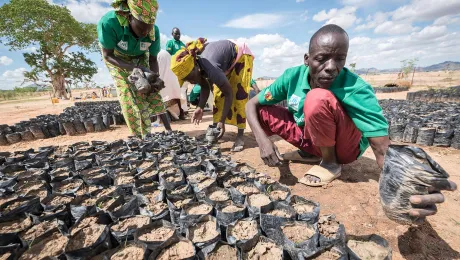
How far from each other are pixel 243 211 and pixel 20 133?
17.7ft

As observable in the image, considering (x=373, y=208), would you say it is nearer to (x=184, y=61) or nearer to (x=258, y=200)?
(x=258, y=200)

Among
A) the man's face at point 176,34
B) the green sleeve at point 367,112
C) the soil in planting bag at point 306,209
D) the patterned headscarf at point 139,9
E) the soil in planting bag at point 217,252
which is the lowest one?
the soil in planting bag at point 217,252

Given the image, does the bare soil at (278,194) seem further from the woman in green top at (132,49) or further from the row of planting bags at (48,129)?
the row of planting bags at (48,129)

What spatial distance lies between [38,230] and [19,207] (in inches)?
10.7

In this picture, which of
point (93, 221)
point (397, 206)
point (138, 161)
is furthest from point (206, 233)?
point (138, 161)

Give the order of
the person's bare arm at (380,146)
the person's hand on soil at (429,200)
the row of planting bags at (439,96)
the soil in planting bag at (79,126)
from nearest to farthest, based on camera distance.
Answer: the person's hand on soil at (429,200), the person's bare arm at (380,146), the soil in planting bag at (79,126), the row of planting bags at (439,96)

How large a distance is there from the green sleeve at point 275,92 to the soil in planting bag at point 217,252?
1.54 metres

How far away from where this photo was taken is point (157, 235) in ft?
4.28

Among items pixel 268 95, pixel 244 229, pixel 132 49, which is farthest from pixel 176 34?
pixel 244 229

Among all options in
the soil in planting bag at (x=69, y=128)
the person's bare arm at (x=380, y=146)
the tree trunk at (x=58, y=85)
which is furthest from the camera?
the tree trunk at (x=58, y=85)

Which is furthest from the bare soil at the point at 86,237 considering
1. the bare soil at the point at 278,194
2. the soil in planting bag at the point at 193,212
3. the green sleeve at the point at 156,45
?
the green sleeve at the point at 156,45

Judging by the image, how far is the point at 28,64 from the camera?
607 inches

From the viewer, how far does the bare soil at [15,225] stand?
51.9 inches

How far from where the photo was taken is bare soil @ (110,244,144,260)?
1149 mm
